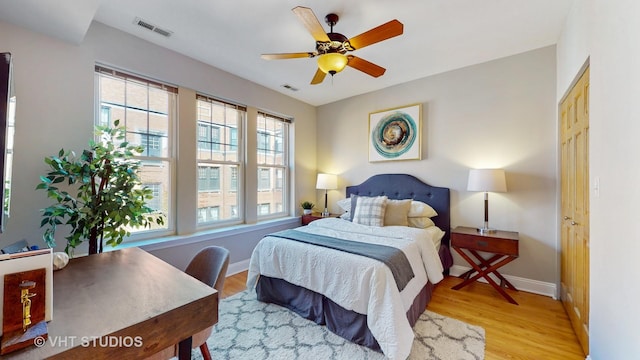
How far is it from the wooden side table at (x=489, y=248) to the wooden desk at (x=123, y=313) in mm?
2768

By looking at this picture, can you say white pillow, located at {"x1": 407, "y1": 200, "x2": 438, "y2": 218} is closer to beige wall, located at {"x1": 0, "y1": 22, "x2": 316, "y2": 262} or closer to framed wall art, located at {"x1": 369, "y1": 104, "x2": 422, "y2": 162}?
framed wall art, located at {"x1": 369, "y1": 104, "x2": 422, "y2": 162}

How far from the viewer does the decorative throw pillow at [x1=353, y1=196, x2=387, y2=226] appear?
3113mm

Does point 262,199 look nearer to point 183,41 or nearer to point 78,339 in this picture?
point 183,41

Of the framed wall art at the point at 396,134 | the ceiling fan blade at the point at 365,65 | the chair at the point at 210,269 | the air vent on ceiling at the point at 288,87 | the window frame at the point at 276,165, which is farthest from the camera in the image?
the window frame at the point at 276,165

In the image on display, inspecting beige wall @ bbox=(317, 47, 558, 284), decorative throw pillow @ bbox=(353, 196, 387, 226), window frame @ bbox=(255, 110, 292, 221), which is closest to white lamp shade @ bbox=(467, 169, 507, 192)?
beige wall @ bbox=(317, 47, 558, 284)

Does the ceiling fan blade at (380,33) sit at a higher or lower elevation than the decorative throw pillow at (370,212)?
higher

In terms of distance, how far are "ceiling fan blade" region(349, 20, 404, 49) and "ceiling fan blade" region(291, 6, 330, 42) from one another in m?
0.25

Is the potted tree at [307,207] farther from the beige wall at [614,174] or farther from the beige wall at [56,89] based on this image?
the beige wall at [614,174]

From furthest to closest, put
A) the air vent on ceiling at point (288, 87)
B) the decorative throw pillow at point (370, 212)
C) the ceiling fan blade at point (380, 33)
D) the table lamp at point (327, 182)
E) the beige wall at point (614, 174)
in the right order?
the table lamp at point (327, 182)
the air vent on ceiling at point (288, 87)
the decorative throw pillow at point (370, 212)
the ceiling fan blade at point (380, 33)
the beige wall at point (614, 174)

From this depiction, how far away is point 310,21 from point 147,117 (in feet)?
7.31

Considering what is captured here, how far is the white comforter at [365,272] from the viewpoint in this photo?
1718mm

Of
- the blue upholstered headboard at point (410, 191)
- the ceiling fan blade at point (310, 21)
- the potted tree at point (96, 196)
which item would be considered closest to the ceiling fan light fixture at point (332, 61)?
the ceiling fan blade at point (310, 21)

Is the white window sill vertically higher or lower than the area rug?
higher

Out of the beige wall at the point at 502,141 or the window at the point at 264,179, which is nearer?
the beige wall at the point at 502,141
